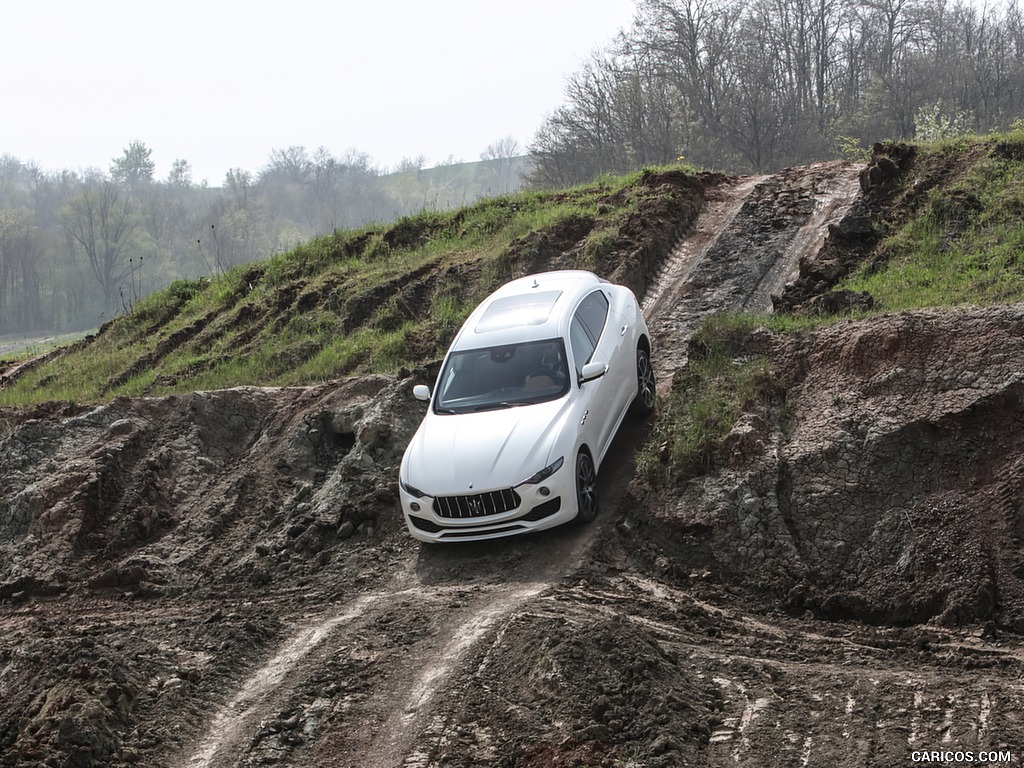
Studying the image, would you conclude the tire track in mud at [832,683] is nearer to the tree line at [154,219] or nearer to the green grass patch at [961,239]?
the green grass patch at [961,239]

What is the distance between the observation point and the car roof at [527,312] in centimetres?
1116

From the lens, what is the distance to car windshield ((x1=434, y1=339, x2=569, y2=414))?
1055 centimetres

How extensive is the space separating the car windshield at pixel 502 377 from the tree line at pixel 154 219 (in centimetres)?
5382

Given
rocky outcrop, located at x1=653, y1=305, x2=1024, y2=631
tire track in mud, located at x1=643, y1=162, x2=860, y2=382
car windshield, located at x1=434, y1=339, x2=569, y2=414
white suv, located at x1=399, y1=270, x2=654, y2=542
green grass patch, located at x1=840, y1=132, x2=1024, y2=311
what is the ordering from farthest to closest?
tire track in mud, located at x1=643, y1=162, x2=860, y2=382 → green grass patch, located at x1=840, y1=132, x2=1024, y2=311 → car windshield, located at x1=434, y1=339, x2=569, y2=414 → white suv, located at x1=399, y1=270, x2=654, y2=542 → rocky outcrop, located at x1=653, y1=305, x2=1024, y2=631

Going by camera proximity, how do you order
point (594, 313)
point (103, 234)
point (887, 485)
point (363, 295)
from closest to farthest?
point (887, 485) → point (594, 313) → point (363, 295) → point (103, 234)

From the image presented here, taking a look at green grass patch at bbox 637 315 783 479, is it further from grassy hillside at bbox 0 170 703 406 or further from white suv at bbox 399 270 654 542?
grassy hillside at bbox 0 170 703 406

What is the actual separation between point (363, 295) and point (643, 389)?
8.65 m

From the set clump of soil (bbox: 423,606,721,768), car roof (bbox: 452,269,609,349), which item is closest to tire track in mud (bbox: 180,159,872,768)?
clump of soil (bbox: 423,606,721,768)

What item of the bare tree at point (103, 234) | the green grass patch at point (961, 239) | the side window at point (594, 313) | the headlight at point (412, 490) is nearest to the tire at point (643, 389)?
the side window at point (594, 313)

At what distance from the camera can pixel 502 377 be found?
10.9 m

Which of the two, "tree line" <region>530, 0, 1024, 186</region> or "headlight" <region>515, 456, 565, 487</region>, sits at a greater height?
"tree line" <region>530, 0, 1024, 186</region>

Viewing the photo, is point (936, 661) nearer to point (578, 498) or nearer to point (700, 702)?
point (700, 702)

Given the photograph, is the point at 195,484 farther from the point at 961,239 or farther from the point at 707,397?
the point at 961,239

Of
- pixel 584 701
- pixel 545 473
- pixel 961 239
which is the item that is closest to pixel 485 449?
pixel 545 473
